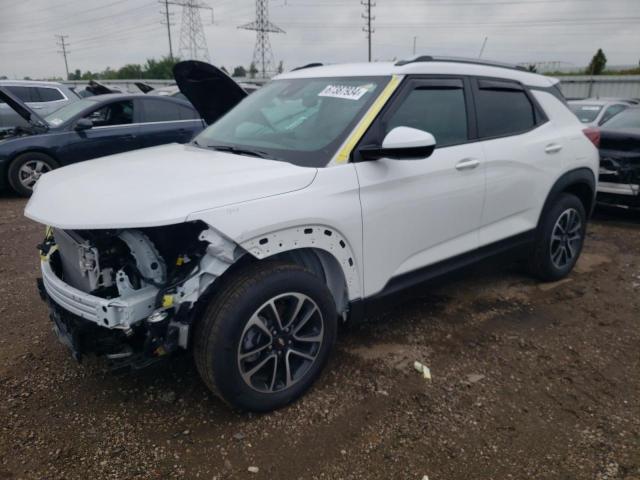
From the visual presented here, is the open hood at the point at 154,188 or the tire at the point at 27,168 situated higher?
the open hood at the point at 154,188

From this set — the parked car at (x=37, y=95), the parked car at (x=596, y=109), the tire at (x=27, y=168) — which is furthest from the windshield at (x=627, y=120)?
the parked car at (x=37, y=95)

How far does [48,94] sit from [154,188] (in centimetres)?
1130

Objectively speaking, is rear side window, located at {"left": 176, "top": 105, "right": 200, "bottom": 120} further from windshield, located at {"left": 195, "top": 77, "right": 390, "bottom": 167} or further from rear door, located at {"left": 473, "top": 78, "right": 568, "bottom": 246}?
rear door, located at {"left": 473, "top": 78, "right": 568, "bottom": 246}

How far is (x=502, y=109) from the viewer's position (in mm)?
3795

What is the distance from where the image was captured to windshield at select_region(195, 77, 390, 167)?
287 centimetres

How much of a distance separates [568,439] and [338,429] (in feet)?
3.86

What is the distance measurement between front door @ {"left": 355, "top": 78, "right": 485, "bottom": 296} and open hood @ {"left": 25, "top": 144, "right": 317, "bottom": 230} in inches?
20.4

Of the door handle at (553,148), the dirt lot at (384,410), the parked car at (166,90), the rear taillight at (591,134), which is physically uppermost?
the parked car at (166,90)

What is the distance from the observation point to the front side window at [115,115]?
8.01 meters

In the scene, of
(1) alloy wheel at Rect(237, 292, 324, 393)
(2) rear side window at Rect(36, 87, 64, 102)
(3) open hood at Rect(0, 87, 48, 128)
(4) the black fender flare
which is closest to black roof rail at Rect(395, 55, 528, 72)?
(4) the black fender flare

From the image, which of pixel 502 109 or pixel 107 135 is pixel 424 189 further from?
pixel 107 135

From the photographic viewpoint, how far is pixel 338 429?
2.62 m

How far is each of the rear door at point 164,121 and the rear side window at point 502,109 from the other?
5.42m

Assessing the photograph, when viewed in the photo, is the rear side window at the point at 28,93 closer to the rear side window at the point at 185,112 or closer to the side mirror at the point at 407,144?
the rear side window at the point at 185,112
